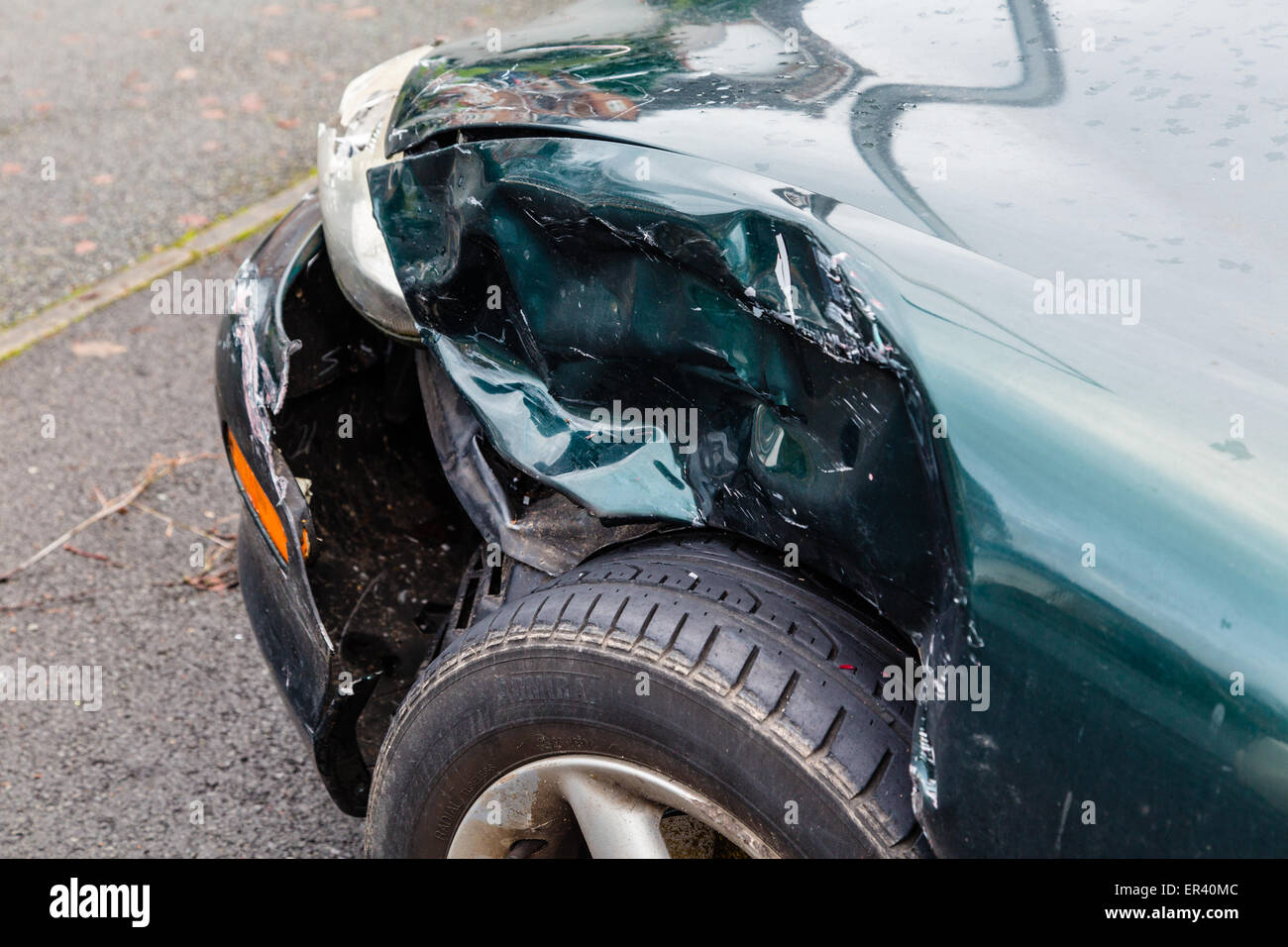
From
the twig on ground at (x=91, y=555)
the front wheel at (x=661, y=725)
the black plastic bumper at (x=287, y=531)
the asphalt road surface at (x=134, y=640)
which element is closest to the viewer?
the front wheel at (x=661, y=725)

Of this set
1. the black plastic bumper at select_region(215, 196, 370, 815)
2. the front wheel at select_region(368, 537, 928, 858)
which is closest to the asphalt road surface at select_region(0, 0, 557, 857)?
the black plastic bumper at select_region(215, 196, 370, 815)

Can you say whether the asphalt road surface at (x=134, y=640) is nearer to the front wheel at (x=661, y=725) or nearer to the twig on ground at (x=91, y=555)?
the twig on ground at (x=91, y=555)

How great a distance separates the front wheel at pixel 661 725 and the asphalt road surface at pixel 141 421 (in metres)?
0.87

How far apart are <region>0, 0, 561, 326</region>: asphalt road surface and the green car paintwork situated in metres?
2.59

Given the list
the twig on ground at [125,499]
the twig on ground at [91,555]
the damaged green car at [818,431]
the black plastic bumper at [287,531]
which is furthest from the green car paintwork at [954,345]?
the twig on ground at [125,499]

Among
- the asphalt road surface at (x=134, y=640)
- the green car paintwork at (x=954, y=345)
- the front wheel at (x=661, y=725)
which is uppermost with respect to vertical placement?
the green car paintwork at (x=954, y=345)

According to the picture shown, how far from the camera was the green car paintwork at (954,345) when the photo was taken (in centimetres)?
109

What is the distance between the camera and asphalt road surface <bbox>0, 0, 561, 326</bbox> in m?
4.59

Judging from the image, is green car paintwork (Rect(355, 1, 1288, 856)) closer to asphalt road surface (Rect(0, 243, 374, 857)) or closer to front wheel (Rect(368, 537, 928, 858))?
front wheel (Rect(368, 537, 928, 858))

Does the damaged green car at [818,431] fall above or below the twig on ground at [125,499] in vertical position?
above
